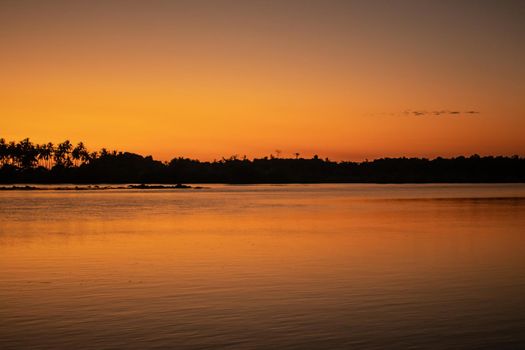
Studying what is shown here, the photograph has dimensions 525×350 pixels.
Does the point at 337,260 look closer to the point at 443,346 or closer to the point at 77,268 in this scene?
the point at 77,268

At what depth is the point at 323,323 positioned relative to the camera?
12.9 meters

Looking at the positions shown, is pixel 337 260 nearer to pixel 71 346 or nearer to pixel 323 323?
pixel 323 323

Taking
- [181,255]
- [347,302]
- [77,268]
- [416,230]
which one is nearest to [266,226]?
[416,230]

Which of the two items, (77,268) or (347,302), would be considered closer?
(347,302)

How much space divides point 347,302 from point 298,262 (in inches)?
296

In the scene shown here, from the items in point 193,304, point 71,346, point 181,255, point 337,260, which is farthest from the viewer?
point 181,255

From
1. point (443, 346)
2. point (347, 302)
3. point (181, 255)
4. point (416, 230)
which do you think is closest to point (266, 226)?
point (416, 230)

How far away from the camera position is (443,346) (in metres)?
11.2

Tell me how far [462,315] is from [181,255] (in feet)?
44.8

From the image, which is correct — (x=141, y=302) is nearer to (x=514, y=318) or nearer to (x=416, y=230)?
(x=514, y=318)

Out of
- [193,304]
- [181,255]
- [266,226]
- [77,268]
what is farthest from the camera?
[266,226]

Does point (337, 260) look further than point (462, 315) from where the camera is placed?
Yes

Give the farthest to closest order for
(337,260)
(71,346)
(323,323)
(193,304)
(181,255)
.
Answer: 1. (181,255)
2. (337,260)
3. (193,304)
4. (323,323)
5. (71,346)

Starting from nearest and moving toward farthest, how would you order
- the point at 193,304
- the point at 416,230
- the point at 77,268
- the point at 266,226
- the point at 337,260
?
the point at 193,304, the point at 77,268, the point at 337,260, the point at 416,230, the point at 266,226
